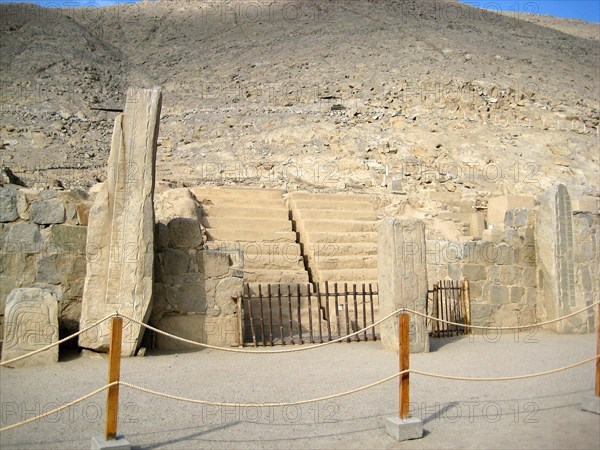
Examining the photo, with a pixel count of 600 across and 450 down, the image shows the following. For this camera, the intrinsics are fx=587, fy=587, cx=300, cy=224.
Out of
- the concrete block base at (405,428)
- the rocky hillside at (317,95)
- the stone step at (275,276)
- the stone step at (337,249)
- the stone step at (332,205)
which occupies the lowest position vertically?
the concrete block base at (405,428)

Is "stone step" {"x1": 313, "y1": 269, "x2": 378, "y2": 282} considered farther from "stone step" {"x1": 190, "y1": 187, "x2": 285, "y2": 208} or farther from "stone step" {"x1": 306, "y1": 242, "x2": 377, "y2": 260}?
"stone step" {"x1": 190, "y1": 187, "x2": 285, "y2": 208}

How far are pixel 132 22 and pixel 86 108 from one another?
19.2 meters

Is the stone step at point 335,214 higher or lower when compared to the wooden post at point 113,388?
higher

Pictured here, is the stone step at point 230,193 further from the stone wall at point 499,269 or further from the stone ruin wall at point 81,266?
the stone ruin wall at point 81,266

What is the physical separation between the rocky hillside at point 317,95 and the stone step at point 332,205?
3769 millimetres

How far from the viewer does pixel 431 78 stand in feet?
86.7

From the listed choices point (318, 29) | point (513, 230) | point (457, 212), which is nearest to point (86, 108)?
point (318, 29)

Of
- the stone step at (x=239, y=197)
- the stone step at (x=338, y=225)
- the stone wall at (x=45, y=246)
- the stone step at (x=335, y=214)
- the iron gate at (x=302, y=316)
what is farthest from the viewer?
the stone step at (x=239, y=197)

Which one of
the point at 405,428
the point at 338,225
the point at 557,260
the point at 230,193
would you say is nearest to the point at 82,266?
the point at 405,428

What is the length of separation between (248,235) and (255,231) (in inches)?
7.4

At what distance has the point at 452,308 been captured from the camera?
9.23m

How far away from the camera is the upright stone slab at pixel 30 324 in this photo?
19.5ft

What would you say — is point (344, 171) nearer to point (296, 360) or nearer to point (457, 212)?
point (457, 212)

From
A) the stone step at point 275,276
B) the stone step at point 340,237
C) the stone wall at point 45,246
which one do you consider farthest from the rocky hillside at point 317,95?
the stone wall at point 45,246
